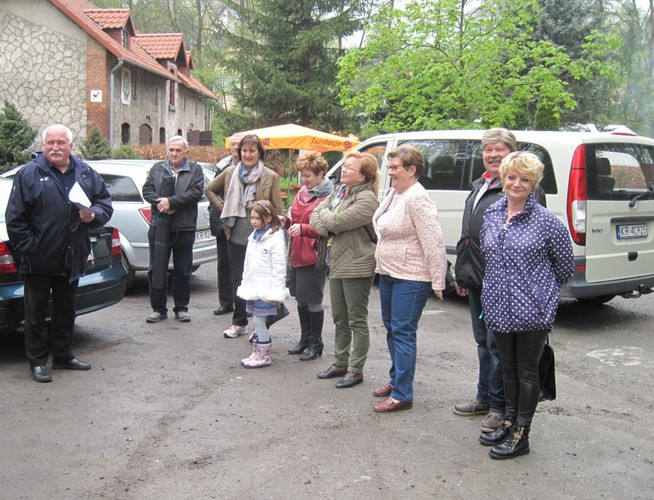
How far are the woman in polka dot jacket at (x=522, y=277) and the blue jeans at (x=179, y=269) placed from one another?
13.5 ft

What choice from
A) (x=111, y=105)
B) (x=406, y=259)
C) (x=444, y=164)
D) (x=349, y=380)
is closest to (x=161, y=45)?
(x=111, y=105)

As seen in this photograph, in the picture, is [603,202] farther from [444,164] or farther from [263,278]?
[263,278]

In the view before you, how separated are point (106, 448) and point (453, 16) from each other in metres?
12.8

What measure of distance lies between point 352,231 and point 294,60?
25.7 m

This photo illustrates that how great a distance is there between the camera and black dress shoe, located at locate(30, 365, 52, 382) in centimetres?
539

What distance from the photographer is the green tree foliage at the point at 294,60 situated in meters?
29.2

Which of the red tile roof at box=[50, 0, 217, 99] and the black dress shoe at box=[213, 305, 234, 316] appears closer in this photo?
the black dress shoe at box=[213, 305, 234, 316]

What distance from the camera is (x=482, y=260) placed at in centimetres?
440

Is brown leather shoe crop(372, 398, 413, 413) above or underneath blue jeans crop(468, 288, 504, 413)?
underneath

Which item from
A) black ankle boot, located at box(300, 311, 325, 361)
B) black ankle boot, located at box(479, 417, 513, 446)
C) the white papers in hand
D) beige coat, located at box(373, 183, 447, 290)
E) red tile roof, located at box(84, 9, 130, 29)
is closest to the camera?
black ankle boot, located at box(479, 417, 513, 446)

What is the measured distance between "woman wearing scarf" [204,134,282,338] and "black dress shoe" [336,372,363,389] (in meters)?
1.80

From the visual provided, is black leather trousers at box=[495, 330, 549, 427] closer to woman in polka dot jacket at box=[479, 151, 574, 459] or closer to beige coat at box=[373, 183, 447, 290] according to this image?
woman in polka dot jacket at box=[479, 151, 574, 459]

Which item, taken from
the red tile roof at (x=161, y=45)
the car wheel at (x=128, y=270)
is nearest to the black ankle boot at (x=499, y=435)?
the car wheel at (x=128, y=270)

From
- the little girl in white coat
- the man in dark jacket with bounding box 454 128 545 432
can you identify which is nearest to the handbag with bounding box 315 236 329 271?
the little girl in white coat
